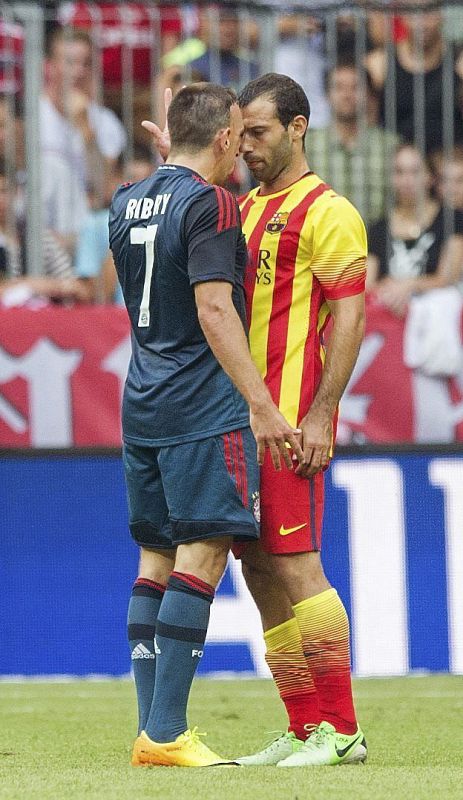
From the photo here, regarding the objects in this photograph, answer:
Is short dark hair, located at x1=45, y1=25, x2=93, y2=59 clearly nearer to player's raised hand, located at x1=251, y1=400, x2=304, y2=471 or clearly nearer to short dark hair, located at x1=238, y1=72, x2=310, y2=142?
short dark hair, located at x1=238, y1=72, x2=310, y2=142

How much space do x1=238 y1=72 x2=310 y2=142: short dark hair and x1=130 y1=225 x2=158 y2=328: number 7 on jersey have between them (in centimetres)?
67

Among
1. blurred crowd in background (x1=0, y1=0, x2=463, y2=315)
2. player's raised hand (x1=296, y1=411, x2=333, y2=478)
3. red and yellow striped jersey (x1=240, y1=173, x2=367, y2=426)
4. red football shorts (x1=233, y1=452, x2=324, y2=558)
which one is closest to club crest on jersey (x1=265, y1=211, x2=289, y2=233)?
red and yellow striped jersey (x1=240, y1=173, x2=367, y2=426)

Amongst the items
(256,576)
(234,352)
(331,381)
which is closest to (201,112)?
(234,352)

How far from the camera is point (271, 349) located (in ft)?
16.6

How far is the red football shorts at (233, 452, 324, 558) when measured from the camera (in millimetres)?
4953

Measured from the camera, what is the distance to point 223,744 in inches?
226

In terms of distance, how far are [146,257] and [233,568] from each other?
3.57 m

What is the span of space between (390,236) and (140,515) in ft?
13.5

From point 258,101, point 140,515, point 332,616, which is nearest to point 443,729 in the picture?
point 332,616

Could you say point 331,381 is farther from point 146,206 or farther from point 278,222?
point 146,206

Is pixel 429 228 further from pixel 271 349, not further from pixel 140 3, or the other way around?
pixel 271 349

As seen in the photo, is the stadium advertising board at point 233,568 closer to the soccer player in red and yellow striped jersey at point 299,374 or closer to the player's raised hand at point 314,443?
the soccer player in red and yellow striped jersey at point 299,374

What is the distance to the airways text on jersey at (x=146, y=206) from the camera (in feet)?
15.8

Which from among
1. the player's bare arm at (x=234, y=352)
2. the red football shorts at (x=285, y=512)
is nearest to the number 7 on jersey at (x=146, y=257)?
the player's bare arm at (x=234, y=352)
